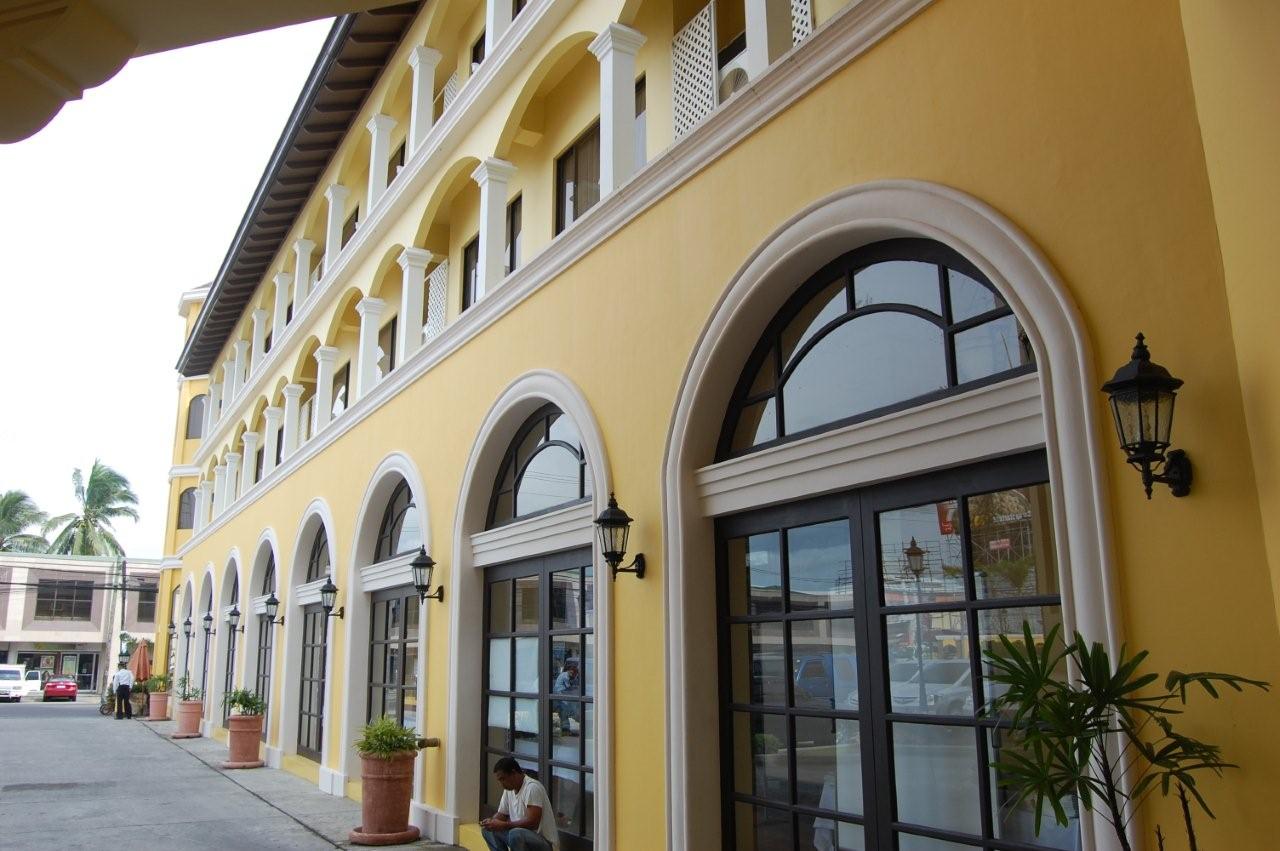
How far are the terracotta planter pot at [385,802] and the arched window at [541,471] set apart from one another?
2.63 meters

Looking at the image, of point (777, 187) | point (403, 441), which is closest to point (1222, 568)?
point (777, 187)

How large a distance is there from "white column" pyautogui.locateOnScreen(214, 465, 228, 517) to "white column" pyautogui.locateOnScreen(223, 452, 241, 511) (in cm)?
53

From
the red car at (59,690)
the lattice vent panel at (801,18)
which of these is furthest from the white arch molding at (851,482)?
the red car at (59,690)

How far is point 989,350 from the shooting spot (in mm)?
5438

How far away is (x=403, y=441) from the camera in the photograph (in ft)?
43.3

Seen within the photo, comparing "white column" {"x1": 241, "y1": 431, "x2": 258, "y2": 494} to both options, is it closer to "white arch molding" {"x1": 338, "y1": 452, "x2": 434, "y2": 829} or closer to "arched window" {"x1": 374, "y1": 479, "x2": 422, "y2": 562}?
"white arch molding" {"x1": 338, "y1": 452, "x2": 434, "y2": 829}

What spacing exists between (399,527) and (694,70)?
25.7 ft

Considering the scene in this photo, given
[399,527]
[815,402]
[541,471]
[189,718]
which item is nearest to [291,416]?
[399,527]

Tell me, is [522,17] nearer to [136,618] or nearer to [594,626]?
[594,626]

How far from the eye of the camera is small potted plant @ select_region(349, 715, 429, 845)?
10438mm

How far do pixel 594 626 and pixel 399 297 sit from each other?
906 cm

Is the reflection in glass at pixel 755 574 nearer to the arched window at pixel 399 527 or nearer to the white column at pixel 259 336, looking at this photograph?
the arched window at pixel 399 527

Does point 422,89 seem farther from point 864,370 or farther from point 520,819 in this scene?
point 520,819

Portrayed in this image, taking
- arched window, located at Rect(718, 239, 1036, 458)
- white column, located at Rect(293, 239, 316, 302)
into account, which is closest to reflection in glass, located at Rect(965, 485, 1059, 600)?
arched window, located at Rect(718, 239, 1036, 458)
